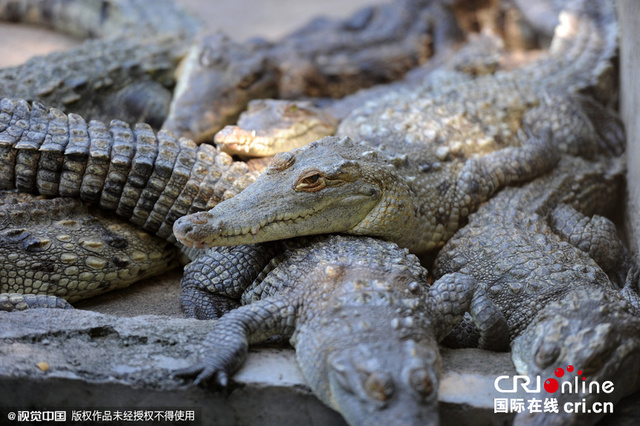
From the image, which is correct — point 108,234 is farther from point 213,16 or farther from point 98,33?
point 213,16

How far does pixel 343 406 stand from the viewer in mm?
2523

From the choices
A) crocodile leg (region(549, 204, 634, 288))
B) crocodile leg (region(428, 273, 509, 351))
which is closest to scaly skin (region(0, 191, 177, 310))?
crocodile leg (region(428, 273, 509, 351))

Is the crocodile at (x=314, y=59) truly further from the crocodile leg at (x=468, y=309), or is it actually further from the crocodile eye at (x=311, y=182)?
the crocodile leg at (x=468, y=309)

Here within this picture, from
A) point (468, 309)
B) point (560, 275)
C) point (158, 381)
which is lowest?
point (158, 381)

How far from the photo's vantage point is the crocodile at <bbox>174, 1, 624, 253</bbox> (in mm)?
3211

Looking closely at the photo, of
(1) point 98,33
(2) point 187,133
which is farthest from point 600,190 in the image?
(1) point 98,33

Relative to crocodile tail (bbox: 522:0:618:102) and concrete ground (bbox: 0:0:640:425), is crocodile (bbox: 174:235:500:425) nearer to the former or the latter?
concrete ground (bbox: 0:0:640:425)

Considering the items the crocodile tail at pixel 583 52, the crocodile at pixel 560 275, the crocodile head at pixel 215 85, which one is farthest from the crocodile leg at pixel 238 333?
the crocodile tail at pixel 583 52

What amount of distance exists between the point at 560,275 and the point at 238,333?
169 centimetres

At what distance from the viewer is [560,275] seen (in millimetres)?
3289

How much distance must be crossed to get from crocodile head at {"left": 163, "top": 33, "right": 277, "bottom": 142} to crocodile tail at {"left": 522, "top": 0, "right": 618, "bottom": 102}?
7.41 feet

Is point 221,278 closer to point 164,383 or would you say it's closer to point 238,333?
point 238,333

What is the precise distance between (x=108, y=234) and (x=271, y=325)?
1.33m

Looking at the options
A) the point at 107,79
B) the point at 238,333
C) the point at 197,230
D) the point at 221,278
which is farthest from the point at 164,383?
the point at 107,79
